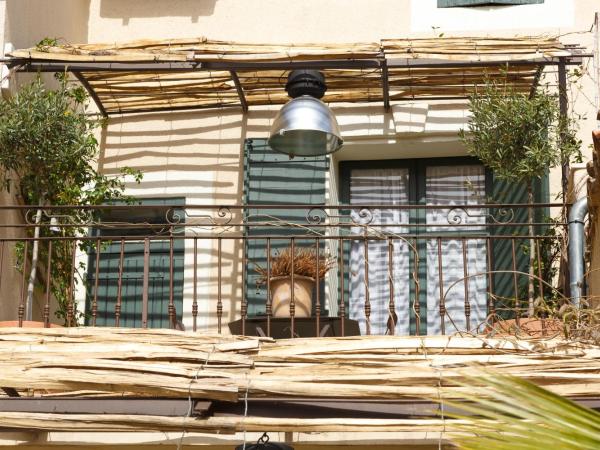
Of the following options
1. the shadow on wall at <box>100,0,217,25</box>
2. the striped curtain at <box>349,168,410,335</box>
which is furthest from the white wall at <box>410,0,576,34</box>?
the shadow on wall at <box>100,0,217,25</box>

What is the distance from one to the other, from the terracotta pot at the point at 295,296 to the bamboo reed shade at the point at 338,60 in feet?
5.02

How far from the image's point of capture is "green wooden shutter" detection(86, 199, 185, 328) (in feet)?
29.8

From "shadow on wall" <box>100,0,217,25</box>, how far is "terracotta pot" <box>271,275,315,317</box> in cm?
308

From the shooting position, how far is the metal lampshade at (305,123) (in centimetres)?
752

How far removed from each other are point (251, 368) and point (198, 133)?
426 cm

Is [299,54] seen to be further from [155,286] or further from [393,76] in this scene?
[155,286]

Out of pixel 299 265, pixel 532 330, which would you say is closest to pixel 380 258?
pixel 299 265

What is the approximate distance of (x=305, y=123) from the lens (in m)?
7.49

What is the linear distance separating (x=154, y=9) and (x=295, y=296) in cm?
343

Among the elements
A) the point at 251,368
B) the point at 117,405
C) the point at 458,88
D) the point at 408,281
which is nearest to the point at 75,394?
the point at 117,405

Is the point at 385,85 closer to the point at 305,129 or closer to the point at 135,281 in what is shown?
the point at 305,129

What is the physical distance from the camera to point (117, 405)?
5.65m

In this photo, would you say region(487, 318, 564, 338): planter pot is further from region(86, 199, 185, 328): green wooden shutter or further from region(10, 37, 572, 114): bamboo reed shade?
region(86, 199, 185, 328): green wooden shutter

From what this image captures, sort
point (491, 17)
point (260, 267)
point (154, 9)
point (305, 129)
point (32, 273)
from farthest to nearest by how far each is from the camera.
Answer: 1. point (154, 9)
2. point (491, 17)
3. point (260, 267)
4. point (32, 273)
5. point (305, 129)
